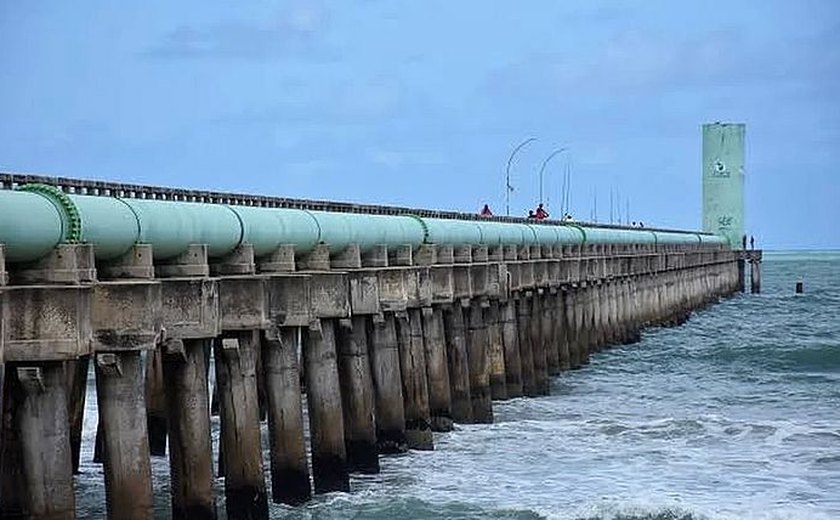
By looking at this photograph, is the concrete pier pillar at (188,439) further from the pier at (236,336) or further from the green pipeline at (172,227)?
the green pipeline at (172,227)

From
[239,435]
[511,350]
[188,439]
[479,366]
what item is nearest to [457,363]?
[479,366]

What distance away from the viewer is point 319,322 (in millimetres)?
23484

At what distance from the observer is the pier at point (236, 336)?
1563cm

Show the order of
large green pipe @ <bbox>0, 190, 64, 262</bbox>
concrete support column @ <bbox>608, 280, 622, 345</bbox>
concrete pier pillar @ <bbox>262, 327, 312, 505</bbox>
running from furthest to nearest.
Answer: concrete support column @ <bbox>608, 280, 622, 345</bbox>, concrete pier pillar @ <bbox>262, 327, 312, 505</bbox>, large green pipe @ <bbox>0, 190, 64, 262</bbox>

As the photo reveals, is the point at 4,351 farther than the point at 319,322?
No

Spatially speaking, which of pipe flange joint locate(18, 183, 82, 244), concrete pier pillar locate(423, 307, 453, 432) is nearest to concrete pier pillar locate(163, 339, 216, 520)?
pipe flange joint locate(18, 183, 82, 244)

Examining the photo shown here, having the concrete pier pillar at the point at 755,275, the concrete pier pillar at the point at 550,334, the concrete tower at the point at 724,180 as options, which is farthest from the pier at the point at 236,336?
the concrete tower at the point at 724,180

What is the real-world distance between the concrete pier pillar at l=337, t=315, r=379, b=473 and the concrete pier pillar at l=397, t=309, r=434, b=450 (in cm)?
266

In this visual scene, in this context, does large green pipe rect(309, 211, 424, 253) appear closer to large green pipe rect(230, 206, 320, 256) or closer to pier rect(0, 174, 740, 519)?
pier rect(0, 174, 740, 519)

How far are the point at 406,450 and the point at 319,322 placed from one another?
508cm

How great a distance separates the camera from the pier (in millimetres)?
15633

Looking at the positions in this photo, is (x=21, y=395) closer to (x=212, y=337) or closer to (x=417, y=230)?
(x=212, y=337)

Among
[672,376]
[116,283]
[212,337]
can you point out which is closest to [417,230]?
[212,337]

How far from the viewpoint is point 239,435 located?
2017cm
